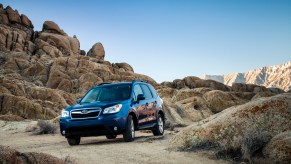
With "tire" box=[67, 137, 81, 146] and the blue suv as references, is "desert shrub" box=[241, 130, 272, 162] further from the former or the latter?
"tire" box=[67, 137, 81, 146]

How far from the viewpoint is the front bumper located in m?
11.6

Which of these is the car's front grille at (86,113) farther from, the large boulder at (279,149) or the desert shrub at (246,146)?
the large boulder at (279,149)

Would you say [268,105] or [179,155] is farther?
[268,105]

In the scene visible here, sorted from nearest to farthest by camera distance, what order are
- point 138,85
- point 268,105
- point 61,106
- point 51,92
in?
point 268,105
point 138,85
point 61,106
point 51,92

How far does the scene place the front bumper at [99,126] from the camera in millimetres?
11594

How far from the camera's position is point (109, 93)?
13.1m

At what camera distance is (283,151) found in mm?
6641

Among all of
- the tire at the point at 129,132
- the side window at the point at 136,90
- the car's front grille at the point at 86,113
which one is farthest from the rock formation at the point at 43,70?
the tire at the point at 129,132

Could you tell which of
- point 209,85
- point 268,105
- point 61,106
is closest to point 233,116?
point 268,105

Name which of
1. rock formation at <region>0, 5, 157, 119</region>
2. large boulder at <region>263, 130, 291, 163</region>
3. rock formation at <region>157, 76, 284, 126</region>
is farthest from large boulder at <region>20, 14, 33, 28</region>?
large boulder at <region>263, 130, 291, 163</region>

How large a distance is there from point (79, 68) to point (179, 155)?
54403 mm

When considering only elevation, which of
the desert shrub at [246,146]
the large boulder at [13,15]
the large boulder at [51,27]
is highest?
the large boulder at [13,15]

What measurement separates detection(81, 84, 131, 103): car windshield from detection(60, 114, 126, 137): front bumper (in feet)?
3.70

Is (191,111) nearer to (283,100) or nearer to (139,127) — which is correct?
(139,127)
